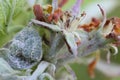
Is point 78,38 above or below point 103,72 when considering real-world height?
above

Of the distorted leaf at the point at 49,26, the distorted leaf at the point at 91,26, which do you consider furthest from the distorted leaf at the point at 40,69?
the distorted leaf at the point at 91,26

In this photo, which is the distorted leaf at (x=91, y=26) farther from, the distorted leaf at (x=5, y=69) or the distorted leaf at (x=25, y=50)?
the distorted leaf at (x=5, y=69)

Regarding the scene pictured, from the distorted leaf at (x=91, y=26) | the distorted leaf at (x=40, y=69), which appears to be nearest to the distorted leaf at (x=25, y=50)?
the distorted leaf at (x=40, y=69)

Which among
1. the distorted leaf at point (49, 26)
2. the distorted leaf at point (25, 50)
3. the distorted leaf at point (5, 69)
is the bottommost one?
the distorted leaf at point (5, 69)

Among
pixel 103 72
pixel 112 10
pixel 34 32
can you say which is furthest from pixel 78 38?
pixel 112 10

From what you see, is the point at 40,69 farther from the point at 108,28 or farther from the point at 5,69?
the point at 108,28

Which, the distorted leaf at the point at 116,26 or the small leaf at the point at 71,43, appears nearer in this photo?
the small leaf at the point at 71,43

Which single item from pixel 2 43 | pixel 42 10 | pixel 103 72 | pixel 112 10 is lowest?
pixel 103 72

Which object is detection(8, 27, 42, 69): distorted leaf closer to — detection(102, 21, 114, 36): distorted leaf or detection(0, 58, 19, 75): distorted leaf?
detection(0, 58, 19, 75): distorted leaf

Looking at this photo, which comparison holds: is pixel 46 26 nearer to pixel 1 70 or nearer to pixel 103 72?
pixel 1 70

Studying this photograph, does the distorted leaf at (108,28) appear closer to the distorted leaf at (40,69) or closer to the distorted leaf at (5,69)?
the distorted leaf at (40,69)

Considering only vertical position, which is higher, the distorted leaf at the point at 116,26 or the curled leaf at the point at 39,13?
the curled leaf at the point at 39,13
